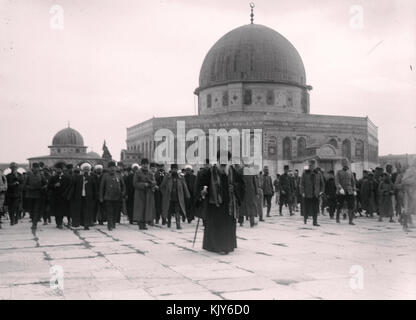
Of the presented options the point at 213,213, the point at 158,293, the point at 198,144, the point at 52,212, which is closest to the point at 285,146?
the point at 198,144

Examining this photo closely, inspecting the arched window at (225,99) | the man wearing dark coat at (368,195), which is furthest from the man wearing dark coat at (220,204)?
the arched window at (225,99)

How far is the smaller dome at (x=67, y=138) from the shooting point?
251ft

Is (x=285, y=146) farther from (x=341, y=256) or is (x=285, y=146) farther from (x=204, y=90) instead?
(x=341, y=256)

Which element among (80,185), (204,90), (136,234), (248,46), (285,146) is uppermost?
(248,46)

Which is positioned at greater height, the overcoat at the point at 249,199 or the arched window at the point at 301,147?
the arched window at the point at 301,147

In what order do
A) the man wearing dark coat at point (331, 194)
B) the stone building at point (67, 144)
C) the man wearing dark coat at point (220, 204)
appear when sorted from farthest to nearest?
the stone building at point (67, 144) < the man wearing dark coat at point (331, 194) < the man wearing dark coat at point (220, 204)

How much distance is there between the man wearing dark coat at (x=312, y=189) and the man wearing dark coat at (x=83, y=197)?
203 inches

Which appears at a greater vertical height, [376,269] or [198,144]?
[198,144]

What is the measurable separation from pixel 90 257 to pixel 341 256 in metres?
3.60

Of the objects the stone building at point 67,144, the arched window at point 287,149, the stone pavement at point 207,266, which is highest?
the stone building at point 67,144

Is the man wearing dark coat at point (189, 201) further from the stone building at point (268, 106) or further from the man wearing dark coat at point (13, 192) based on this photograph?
the stone building at point (268, 106)

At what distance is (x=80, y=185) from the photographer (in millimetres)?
12195
